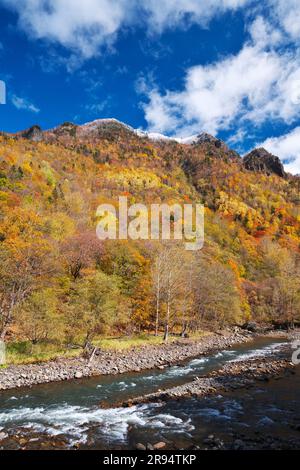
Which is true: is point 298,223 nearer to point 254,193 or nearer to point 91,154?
point 254,193

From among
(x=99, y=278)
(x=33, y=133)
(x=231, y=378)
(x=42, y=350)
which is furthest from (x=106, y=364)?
(x=33, y=133)

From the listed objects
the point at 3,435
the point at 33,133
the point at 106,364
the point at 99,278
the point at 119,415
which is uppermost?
the point at 33,133

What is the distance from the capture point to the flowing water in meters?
13.4

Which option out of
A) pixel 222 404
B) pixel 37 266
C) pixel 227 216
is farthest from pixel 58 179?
pixel 222 404

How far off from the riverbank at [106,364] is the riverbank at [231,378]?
565 centimetres

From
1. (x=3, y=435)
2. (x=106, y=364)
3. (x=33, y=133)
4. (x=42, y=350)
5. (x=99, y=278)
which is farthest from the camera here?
(x=33, y=133)

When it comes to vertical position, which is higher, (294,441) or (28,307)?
(28,307)

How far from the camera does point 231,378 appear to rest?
23984 millimetres

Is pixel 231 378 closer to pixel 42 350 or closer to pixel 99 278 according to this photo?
pixel 99 278

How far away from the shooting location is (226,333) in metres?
53.3

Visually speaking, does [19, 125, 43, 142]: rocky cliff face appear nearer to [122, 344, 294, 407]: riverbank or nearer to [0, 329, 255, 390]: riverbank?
[0, 329, 255, 390]: riverbank

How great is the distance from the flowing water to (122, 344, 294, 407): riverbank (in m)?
0.99

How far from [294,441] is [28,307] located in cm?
2194

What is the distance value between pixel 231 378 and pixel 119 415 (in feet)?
36.4
